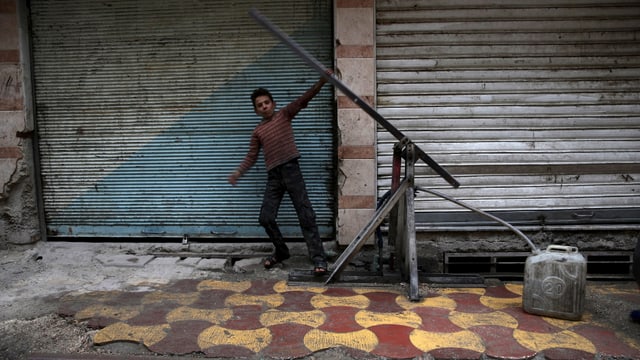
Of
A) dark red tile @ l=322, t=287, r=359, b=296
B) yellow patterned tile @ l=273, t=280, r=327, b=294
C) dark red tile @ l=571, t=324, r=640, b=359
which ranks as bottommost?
dark red tile @ l=571, t=324, r=640, b=359

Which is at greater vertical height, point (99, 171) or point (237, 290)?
point (99, 171)

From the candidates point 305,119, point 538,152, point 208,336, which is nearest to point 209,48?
point 305,119

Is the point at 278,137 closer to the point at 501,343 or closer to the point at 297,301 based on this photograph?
the point at 297,301

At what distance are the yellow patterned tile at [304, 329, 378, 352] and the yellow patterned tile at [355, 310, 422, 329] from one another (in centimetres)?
16

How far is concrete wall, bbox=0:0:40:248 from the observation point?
497cm

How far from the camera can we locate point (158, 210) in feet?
17.3

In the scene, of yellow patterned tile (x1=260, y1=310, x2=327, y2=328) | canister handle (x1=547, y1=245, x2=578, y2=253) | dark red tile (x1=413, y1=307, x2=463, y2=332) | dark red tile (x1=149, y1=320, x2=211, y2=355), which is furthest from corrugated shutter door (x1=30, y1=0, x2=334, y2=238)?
canister handle (x1=547, y1=245, x2=578, y2=253)

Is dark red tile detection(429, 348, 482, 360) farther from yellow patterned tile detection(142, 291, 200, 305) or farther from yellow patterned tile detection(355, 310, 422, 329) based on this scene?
yellow patterned tile detection(142, 291, 200, 305)

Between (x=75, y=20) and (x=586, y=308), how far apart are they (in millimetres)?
6254

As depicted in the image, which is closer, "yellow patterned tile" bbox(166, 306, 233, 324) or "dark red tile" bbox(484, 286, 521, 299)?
"yellow patterned tile" bbox(166, 306, 233, 324)

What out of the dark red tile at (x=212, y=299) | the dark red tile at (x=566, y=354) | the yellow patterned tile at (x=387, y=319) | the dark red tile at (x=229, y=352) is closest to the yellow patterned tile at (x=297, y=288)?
the dark red tile at (x=212, y=299)

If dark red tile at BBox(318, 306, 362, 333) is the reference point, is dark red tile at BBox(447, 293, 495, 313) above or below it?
below

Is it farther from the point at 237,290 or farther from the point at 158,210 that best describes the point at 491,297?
the point at 158,210

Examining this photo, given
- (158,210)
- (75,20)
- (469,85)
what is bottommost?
(158,210)
